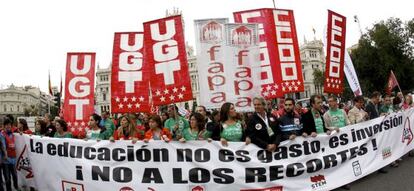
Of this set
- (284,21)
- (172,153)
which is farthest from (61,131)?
(284,21)

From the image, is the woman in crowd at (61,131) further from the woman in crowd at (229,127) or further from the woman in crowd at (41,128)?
the woman in crowd at (229,127)

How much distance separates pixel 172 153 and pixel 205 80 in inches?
66.6

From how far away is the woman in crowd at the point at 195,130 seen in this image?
7.23 meters

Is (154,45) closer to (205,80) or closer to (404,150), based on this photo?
(205,80)

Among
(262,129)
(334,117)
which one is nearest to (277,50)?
(334,117)

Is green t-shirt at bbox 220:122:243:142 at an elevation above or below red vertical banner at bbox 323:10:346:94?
below

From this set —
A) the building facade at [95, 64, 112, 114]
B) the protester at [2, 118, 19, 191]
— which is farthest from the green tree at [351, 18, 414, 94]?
the building facade at [95, 64, 112, 114]

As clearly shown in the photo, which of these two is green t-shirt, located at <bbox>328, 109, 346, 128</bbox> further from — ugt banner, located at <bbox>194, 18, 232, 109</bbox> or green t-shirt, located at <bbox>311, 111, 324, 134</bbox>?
ugt banner, located at <bbox>194, 18, 232, 109</bbox>

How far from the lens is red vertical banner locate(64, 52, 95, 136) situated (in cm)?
977

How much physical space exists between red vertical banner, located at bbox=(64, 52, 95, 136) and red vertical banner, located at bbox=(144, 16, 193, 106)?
268 centimetres

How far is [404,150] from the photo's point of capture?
922 centimetres

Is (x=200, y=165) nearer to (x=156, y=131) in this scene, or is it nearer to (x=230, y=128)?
(x=230, y=128)

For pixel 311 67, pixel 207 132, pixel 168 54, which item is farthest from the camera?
pixel 311 67

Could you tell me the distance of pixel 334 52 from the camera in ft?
31.7
